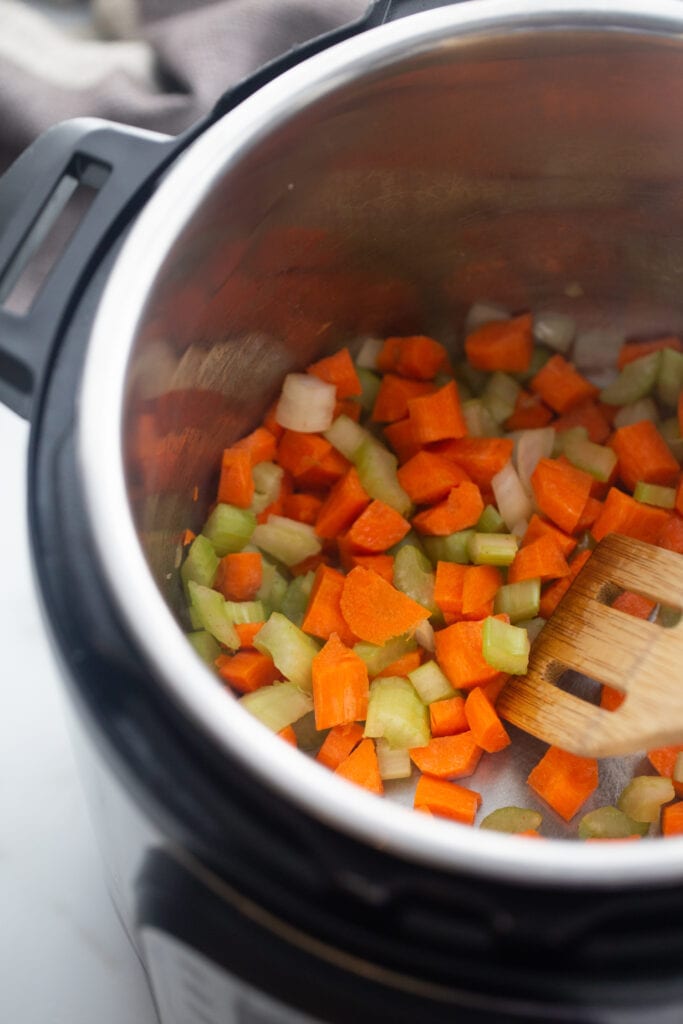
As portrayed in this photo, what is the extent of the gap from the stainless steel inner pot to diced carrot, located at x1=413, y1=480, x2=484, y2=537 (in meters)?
0.28

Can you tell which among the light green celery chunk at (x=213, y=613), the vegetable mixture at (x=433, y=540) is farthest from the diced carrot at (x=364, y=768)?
the light green celery chunk at (x=213, y=613)

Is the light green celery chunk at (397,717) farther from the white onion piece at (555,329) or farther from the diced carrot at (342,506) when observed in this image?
the white onion piece at (555,329)

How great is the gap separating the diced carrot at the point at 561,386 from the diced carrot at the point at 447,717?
0.53 m

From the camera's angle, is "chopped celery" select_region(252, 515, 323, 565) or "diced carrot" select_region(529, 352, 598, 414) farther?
"diced carrot" select_region(529, 352, 598, 414)

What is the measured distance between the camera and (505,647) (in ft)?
4.33

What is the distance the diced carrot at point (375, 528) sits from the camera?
4.74ft

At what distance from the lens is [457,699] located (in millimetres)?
1362

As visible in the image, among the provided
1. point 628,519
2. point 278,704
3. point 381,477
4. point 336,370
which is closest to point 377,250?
point 336,370

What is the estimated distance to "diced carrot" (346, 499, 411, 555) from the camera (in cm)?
144

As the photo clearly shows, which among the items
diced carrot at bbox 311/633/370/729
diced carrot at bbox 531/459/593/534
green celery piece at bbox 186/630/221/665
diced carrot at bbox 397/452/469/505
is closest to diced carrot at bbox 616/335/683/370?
diced carrot at bbox 531/459/593/534

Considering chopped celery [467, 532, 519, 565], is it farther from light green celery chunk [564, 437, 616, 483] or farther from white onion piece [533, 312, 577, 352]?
white onion piece [533, 312, 577, 352]

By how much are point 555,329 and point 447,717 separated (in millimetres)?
660

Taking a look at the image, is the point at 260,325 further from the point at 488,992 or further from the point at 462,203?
the point at 488,992

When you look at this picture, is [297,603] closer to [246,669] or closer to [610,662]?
[246,669]
